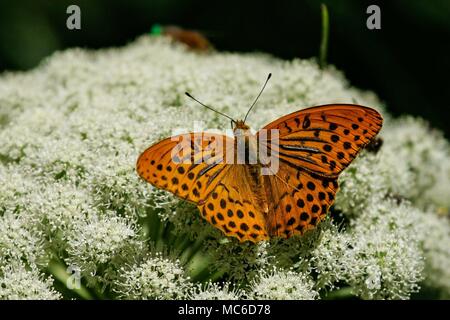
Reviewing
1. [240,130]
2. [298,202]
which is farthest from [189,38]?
[298,202]

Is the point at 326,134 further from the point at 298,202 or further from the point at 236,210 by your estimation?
the point at 236,210

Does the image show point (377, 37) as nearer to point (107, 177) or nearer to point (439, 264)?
point (439, 264)

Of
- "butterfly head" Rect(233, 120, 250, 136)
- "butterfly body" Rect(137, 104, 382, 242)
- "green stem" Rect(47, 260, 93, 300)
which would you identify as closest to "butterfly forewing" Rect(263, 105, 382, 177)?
"butterfly body" Rect(137, 104, 382, 242)

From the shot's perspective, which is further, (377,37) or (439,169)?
(377,37)

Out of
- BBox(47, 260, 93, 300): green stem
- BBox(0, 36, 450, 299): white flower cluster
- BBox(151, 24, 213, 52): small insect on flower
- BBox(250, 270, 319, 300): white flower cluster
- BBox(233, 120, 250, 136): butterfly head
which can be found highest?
BBox(151, 24, 213, 52): small insect on flower

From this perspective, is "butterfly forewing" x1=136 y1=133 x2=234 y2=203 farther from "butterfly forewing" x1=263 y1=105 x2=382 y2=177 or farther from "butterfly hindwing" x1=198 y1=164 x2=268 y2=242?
"butterfly forewing" x1=263 y1=105 x2=382 y2=177

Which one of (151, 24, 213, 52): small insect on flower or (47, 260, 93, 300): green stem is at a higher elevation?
(151, 24, 213, 52): small insect on flower

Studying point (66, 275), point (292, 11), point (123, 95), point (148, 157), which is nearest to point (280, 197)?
point (148, 157)

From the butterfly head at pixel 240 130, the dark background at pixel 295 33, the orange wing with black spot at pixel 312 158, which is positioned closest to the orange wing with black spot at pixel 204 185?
the orange wing with black spot at pixel 312 158
